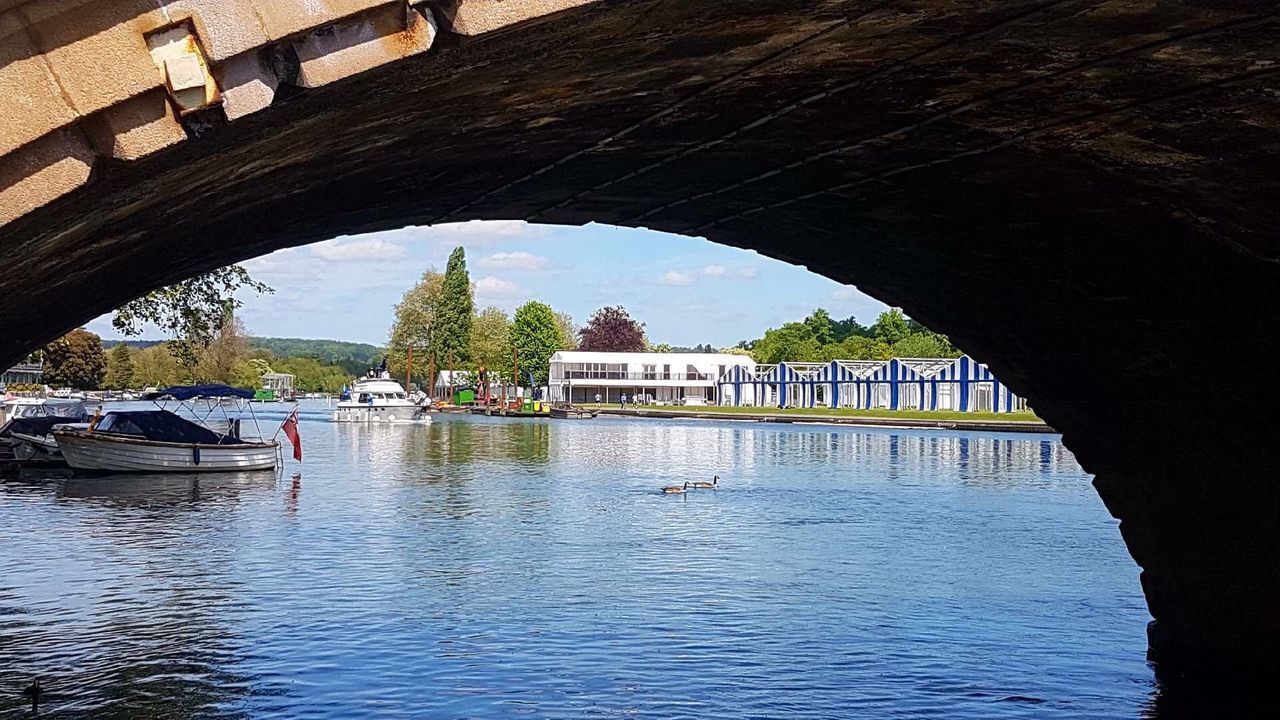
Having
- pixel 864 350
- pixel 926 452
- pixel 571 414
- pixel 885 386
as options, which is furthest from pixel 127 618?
pixel 864 350

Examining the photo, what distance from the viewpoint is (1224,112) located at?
9.14 meters

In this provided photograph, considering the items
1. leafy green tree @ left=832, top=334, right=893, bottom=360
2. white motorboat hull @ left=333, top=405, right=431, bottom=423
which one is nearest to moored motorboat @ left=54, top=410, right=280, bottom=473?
white motorboat hull @ left=333, top=405, right=431, bottom=423

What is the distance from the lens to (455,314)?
191875 millimetres

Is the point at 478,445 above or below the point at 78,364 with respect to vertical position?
below

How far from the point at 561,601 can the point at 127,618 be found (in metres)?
8.20

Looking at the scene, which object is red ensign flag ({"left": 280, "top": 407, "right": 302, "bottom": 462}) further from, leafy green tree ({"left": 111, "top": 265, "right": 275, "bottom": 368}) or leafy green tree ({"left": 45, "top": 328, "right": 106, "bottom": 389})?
leafy green tree ({"left": 45, "top": 328, "right": 106, "bottom": 389})

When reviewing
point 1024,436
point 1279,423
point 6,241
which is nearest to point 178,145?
point 6,241

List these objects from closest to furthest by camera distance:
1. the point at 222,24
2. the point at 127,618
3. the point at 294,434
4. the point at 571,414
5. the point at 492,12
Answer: the point at 222,24 < the point at 492,12 < the point at 127,618 < the point at 294,434 < the point at 571,414

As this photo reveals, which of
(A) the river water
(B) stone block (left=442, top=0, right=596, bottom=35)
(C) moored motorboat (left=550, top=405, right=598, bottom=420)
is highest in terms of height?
(B) stone block (left=442, top=0, right=596, bottom=35)

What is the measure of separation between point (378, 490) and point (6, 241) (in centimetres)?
4448

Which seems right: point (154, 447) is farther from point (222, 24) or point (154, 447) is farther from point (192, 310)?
point (222, 24)

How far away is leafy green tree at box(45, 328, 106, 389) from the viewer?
518 ft

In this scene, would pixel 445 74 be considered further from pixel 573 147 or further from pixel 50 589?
pixel 50 589

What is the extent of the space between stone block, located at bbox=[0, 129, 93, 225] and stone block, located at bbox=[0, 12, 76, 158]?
17cm
